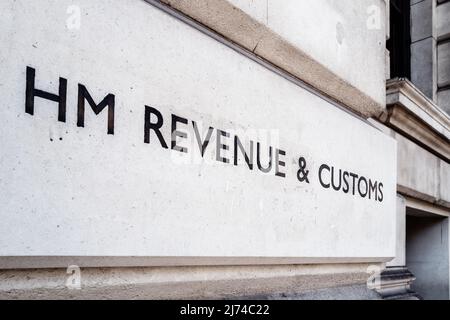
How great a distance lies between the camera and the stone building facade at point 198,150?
1783 mm

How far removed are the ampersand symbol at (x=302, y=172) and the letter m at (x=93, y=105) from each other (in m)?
1.64

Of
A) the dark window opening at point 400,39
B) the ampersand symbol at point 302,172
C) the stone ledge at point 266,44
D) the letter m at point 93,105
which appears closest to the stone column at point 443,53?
the dark window opening at point 400,39

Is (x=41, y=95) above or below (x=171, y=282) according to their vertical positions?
above

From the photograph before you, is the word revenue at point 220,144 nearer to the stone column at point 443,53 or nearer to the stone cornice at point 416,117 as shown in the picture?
the stone cornice at point 416,117

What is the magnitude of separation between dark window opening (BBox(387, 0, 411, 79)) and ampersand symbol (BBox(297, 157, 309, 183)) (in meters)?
4.30

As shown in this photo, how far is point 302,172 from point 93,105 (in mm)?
1795

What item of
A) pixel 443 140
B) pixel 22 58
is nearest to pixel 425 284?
pixel 443 140

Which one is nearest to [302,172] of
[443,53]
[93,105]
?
[93,105]

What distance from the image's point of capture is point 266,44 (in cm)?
310

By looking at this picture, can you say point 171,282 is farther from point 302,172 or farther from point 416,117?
point 416,117

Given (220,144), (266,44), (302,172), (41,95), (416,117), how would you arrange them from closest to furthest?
(41,95), (220,144), (266,44), (302,172), (416,117)

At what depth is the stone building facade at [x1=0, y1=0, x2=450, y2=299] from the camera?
178cm

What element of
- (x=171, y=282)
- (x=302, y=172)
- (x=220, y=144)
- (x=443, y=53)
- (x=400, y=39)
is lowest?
(x=171, y=282)

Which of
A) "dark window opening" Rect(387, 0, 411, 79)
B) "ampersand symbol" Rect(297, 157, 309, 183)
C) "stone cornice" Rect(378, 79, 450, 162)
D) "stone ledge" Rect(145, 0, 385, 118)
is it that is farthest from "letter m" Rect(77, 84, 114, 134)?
"dark window opening" Rect(387, 0, 411, 79)
